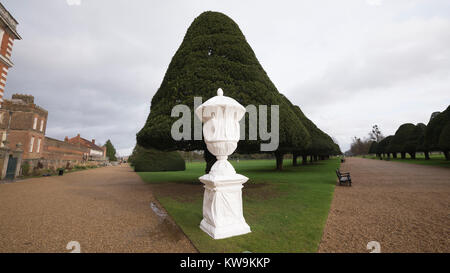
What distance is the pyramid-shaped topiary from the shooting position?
772 centimetres

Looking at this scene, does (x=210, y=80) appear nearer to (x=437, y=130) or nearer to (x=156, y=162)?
(x=156, y=162)

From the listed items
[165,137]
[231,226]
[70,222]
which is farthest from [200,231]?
[165,137]

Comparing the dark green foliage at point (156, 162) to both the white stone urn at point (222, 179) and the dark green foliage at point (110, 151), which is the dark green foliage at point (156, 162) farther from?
the dark green foliage at point (110, 151)

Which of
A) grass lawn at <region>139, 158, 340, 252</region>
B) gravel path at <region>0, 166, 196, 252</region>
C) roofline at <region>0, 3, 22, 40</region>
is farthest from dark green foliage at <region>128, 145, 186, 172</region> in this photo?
grass lawn at <region>139, 158, 340, 252</region>

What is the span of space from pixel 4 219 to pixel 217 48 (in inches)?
351

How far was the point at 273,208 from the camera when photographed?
5.77m

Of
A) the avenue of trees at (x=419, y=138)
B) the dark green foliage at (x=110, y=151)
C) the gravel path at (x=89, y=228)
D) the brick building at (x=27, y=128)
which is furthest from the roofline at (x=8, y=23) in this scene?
the dark green foliage at (x=110, y=151)

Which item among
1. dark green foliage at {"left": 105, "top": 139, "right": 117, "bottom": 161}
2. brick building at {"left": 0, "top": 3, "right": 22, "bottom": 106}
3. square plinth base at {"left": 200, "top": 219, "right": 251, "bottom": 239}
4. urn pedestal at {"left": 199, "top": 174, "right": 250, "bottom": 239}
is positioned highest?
brick building at {"left": 0, "top": 3, "right": 22, "bottom": 106}

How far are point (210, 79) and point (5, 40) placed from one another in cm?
1660

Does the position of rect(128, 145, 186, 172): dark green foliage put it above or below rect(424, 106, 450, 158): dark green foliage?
below

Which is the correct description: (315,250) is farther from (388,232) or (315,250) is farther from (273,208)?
(273,208)

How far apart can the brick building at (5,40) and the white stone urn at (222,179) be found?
1795 centimetres

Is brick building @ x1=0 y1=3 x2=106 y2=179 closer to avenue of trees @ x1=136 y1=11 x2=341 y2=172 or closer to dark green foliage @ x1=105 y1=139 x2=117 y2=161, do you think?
avenue of trees @ x1=136 y1=11 x2=341 y2=172

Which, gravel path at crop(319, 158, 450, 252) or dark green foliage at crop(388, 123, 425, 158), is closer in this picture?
gravel path at crop(319, 158, 450, 252)
